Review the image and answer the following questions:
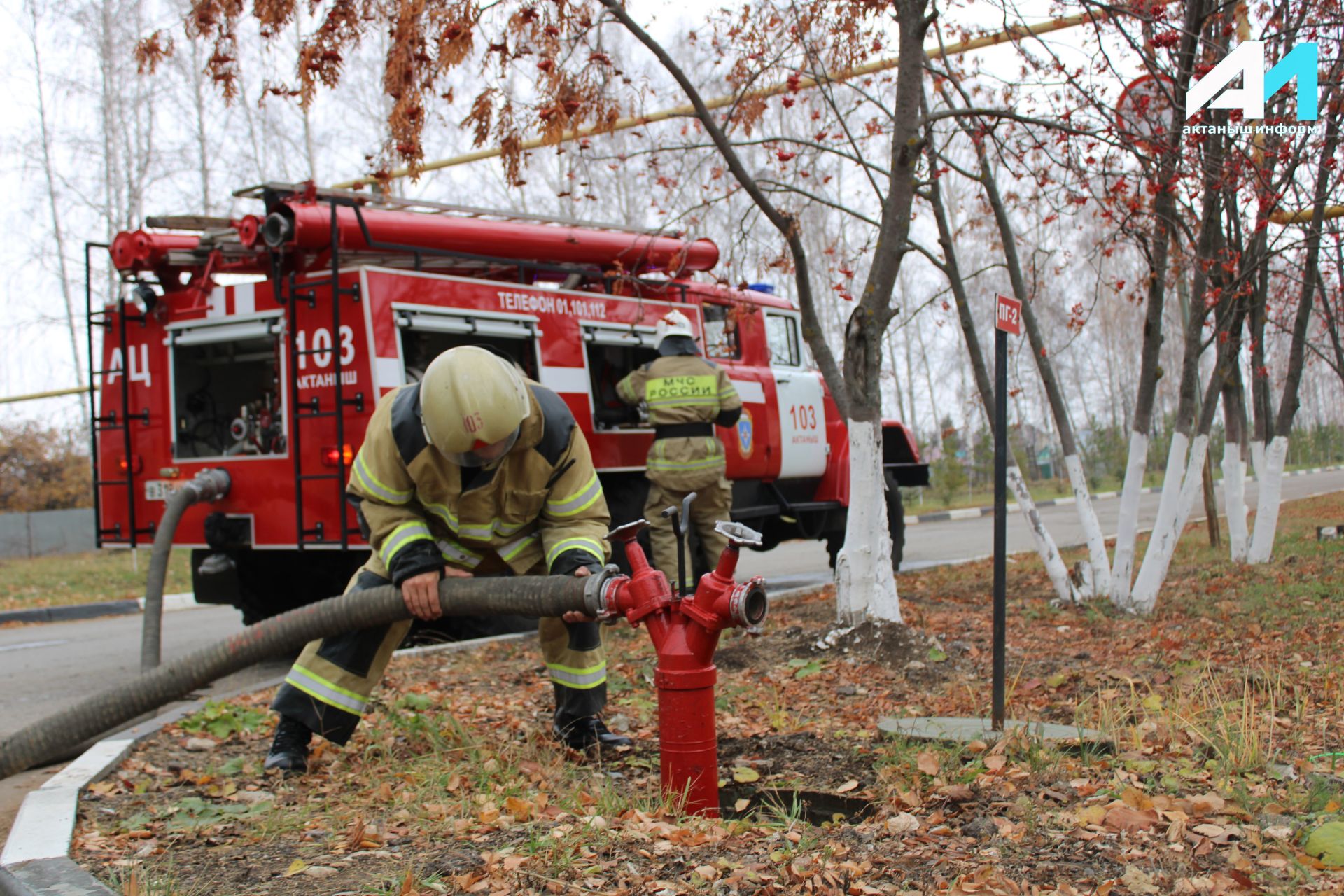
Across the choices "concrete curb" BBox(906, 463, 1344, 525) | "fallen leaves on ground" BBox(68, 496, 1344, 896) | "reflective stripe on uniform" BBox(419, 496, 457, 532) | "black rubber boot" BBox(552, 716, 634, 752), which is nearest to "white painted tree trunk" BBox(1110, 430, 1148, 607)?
"fallen leaves on ground" BBox(68, 496, 1344, 896)

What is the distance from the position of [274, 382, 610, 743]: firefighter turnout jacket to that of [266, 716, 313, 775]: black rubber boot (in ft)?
0.25

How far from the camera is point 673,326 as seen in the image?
828 centimetres

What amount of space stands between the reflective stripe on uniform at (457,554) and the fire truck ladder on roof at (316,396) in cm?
269

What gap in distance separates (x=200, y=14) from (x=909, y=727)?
14.9ft

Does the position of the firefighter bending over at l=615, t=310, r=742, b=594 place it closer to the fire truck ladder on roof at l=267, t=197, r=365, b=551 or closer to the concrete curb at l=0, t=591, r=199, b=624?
the fire truck ladder on roof at l=267, t=197, r=365, b=551

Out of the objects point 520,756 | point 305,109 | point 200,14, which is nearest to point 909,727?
point 520,756

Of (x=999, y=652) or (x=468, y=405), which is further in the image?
(x=999, y=652)

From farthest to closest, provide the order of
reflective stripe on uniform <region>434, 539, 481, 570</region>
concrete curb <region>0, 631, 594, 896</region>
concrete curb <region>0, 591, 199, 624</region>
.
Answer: concrete curb <region>0, 591, 199, 624</region>, reflective stripe on uniform <region>434, 539, 481, 570</region>, concrete curb <region>0, 631, 594, 896</region>

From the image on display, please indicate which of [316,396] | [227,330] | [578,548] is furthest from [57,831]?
[227,330]

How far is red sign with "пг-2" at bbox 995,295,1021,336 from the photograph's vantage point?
4.46 metres

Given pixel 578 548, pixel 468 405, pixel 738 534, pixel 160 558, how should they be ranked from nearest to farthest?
pixel 738 534 → pixel 468 405 → pixel 578 548 → pixel 160 558

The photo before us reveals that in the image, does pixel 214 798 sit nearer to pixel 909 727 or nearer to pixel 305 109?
pixel 909 727

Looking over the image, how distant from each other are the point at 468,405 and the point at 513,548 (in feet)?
2.70

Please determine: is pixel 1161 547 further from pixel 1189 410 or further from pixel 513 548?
pixel 513 548
